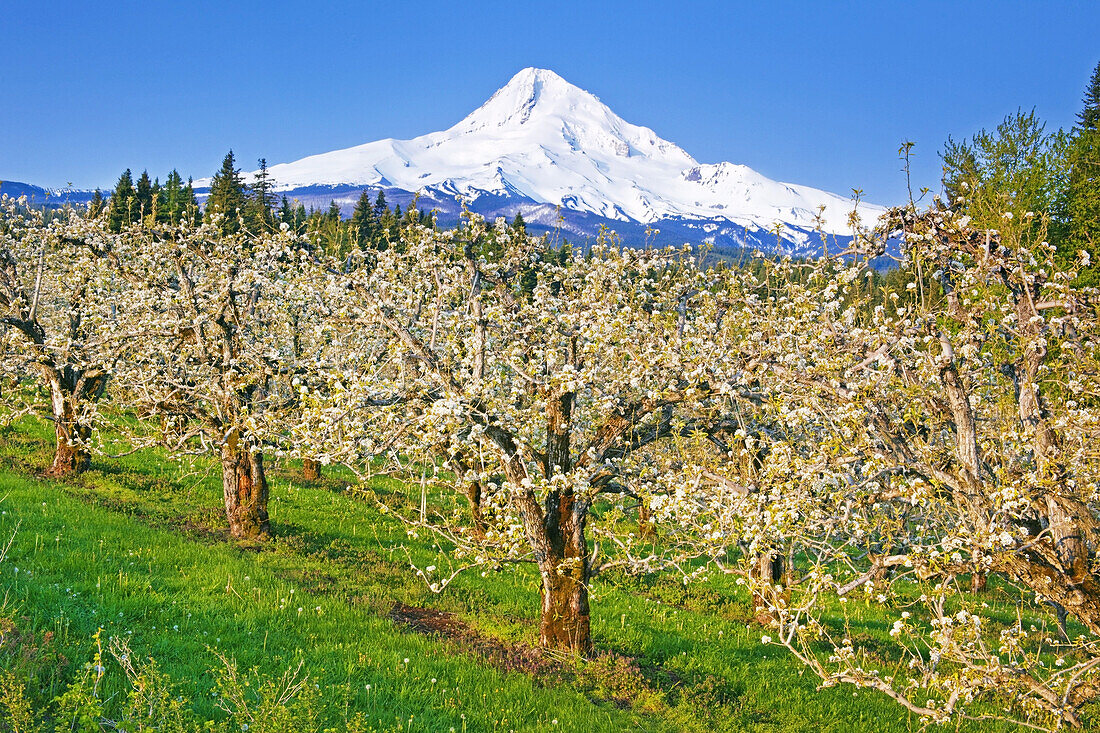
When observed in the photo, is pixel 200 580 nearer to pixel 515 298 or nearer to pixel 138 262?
pixel 515 298

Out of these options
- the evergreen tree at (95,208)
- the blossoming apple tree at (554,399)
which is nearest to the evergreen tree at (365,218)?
the evergreen tree at (95,208)

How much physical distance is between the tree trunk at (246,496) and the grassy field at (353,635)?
0.48 m

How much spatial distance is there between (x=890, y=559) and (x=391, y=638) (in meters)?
6.99

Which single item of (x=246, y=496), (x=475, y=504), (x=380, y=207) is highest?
(x=380, y=207)

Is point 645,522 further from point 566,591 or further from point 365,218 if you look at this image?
point 365,218

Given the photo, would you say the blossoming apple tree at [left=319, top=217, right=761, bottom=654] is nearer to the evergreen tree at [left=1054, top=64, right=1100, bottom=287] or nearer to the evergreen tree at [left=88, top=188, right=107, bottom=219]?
the evergreen tree at [left=88, top=188, right=107, bottom=219]

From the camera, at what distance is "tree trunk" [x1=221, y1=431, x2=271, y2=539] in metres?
15.5

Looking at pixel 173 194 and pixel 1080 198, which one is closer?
pixel 1080 198

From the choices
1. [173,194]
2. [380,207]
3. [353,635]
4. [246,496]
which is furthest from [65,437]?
[380,207]

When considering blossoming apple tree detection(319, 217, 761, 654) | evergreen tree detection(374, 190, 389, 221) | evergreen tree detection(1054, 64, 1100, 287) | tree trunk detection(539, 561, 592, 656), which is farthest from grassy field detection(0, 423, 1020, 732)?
evergreen tree detection(374, 190, 389, 221)

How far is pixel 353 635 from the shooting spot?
10188mm

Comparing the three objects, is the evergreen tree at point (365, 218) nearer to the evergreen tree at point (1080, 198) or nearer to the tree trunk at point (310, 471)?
the tree trunk at point (310, 471)

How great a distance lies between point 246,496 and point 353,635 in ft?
22.7

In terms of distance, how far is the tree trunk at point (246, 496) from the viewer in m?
15.5
